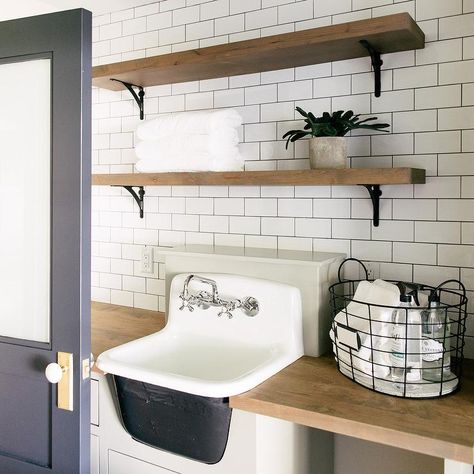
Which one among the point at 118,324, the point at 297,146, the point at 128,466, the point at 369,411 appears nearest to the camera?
the point at 369,411

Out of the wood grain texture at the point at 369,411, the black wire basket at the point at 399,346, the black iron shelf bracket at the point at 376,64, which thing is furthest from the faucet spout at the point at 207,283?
the black iron shelf bracket at the point at 376,64

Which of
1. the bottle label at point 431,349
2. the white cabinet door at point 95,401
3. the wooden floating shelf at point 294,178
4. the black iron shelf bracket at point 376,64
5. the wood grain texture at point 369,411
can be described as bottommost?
the white cabinet door at point 95,401

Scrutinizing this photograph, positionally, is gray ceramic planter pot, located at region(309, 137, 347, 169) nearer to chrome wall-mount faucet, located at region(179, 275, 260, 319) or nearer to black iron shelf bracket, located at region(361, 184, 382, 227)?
black iron shelf bracket, located at region(361, 184, 382, 227)

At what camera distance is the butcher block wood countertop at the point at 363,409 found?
1.21 m

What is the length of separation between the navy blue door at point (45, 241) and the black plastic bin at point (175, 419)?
0.54ft

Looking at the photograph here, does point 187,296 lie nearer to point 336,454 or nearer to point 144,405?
point 144,405

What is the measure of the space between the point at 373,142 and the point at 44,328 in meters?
1.22

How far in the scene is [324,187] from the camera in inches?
77.9

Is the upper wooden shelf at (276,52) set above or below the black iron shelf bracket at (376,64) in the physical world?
above

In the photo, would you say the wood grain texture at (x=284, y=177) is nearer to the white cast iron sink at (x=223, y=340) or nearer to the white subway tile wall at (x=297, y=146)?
the white subway tile wall at (x=297, y=146)

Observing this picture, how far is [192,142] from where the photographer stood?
6.46 feet

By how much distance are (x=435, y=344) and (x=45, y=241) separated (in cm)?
111

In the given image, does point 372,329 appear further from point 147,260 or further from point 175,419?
point 147,260

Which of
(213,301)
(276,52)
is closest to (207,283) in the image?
(213,301)
